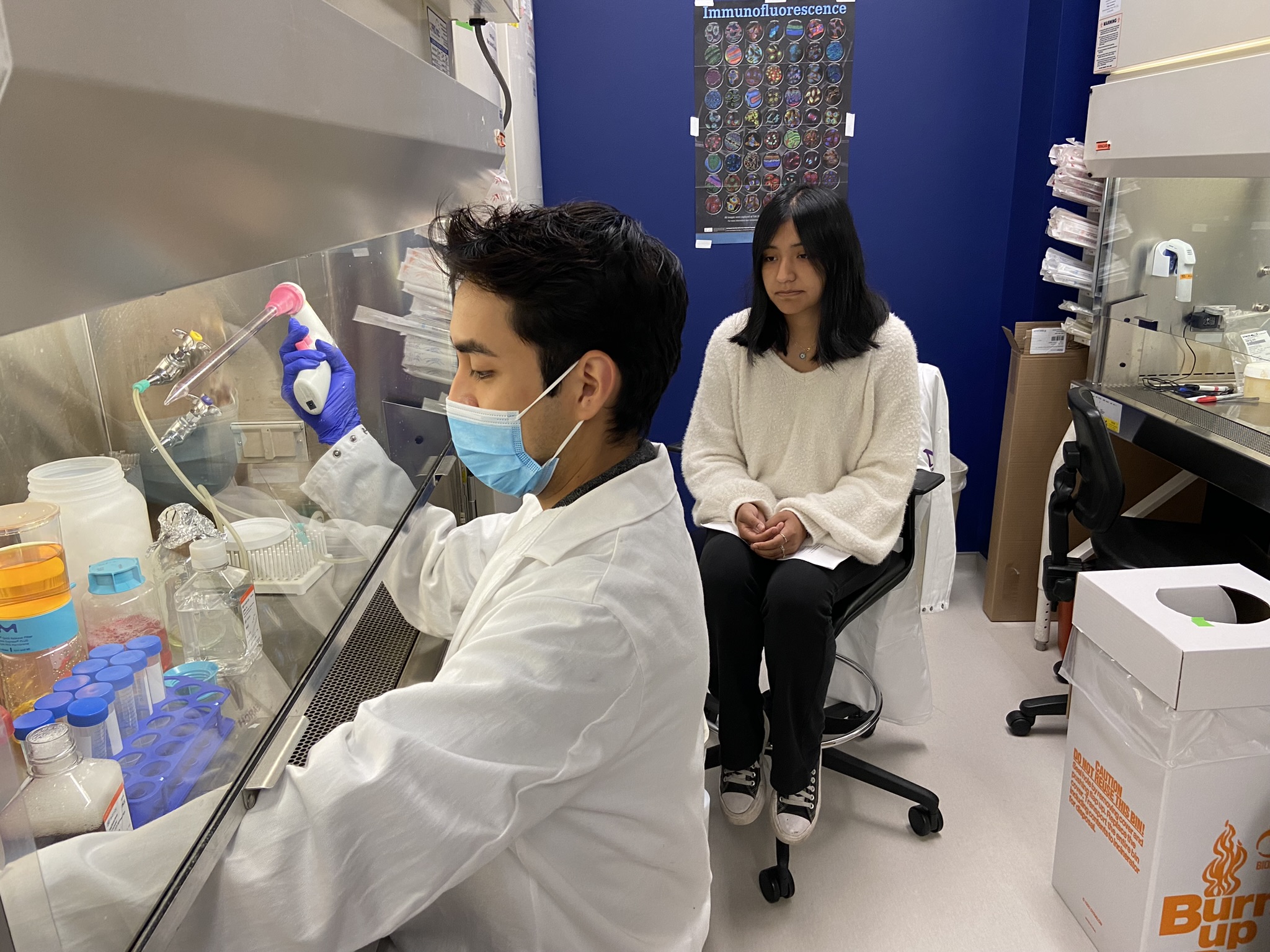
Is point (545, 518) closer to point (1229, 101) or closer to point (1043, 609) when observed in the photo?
point (1229, 101)

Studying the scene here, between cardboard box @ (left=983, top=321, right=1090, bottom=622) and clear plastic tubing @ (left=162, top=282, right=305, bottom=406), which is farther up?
clear plastic tubing @ (left=162, top=282, right=305, bottom=406)

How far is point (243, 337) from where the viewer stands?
1.21 metres

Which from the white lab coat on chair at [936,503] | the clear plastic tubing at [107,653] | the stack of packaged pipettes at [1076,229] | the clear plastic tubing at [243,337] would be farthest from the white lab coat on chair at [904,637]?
the clear plastic tubing at [107,653]

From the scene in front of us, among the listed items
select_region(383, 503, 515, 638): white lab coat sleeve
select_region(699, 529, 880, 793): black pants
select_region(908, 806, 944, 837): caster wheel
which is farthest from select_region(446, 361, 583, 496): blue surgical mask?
select_region(908, 806, 944, 837): caster wheel

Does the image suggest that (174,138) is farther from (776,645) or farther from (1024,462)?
(1024,462)

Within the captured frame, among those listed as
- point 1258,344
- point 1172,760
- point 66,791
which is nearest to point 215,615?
point 66,791

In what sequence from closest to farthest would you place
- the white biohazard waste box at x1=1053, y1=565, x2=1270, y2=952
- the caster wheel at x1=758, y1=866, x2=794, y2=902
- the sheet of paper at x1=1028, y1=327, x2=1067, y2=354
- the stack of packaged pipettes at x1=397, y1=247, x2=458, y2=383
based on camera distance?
1. the white biohazard waste box at x1=1053, y1=565, x2=1270, y2=952
2. the stack of packaged pipettes at x1=397, y1=247, x2=458, y2=383
3. the caster wheel at x1=758, y1=866, x2=794, y2=902
4. the sheet of paper at x1=1028, y1=327, x2=1067, y2=354

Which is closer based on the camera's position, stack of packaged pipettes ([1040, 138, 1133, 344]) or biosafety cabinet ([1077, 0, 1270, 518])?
biosafety cabinet ([1077, 0, 1270, 518])

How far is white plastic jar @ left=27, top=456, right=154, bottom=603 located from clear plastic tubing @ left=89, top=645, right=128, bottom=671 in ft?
0.28

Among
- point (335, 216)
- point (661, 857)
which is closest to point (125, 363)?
point (335, 216)

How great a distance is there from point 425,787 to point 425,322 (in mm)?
1287

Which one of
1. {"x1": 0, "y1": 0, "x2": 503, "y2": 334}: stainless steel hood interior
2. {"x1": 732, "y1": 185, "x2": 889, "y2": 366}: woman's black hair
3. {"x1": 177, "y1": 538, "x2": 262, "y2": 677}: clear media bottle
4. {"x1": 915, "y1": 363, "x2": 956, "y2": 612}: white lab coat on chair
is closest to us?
{"x1": 0, "y1": 0, "x2": 503, "y2": 334}: stainless steel hood interior

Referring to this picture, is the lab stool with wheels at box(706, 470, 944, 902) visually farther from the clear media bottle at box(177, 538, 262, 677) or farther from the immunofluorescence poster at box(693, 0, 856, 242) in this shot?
the immunofluorescence poster at box(693, 0, 856, 242)

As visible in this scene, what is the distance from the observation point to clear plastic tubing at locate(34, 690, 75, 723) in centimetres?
72
